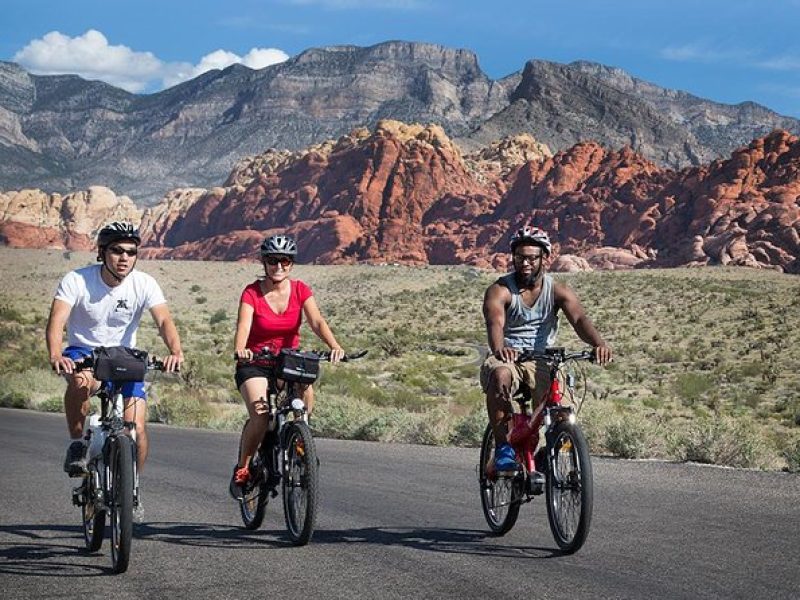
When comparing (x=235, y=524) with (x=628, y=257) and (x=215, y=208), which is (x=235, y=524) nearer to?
(x=628, y=257)

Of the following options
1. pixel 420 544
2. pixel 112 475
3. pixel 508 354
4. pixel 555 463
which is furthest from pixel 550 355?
pixel 112 475

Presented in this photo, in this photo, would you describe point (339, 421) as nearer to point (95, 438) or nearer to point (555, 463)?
point (95, 438)

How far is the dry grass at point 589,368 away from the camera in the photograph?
57.4ft

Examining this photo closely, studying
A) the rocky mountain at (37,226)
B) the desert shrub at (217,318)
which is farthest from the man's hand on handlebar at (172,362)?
the rocky mountain at (37,226)

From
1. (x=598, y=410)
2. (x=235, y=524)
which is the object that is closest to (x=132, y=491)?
(x=235, y=524)

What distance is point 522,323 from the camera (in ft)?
26.0

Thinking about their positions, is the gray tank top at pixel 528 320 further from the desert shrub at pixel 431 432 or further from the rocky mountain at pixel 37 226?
the rocky mountain at pixel 37 226

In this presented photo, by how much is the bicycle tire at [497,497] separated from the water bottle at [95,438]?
267 centimetres

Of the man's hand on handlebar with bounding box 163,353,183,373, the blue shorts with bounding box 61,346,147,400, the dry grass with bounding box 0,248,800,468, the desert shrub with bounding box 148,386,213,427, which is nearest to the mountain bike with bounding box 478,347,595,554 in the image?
the man's hand on handlebar with bounding box 163,353,183,373

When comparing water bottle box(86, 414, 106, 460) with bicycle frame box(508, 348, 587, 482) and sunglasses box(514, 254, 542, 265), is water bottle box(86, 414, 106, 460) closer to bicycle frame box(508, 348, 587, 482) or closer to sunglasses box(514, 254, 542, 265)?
bicycle frame box(508, 348, 587, 482)

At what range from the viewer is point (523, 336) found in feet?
26.0

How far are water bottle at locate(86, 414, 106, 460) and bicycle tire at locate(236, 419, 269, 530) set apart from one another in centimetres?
112

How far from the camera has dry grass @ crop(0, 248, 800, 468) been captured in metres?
17.5

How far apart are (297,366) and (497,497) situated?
1781 millimetres
